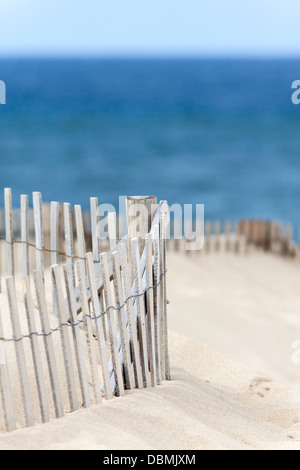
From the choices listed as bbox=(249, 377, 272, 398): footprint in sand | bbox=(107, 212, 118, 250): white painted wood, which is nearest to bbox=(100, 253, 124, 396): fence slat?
bbox=(107, 212, 118, 250): white painted wood

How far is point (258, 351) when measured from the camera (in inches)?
242

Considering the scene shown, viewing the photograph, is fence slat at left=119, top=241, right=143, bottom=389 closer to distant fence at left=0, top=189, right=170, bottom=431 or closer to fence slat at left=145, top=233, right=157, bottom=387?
distant fence at left=0, top=189, right=170, bottom=431

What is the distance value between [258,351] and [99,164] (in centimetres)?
2590

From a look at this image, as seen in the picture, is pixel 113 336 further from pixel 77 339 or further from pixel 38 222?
pixel 38 222

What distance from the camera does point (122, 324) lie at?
380 cm

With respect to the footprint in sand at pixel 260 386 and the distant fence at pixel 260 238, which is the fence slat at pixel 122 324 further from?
the distant fence at pixel 260 238

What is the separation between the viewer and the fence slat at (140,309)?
149 inches

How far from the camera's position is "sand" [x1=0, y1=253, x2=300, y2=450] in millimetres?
3246

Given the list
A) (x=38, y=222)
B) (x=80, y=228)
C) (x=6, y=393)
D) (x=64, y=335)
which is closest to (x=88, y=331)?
(x=64, y=335)

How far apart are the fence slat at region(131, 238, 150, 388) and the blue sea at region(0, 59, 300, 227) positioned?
15886 mm

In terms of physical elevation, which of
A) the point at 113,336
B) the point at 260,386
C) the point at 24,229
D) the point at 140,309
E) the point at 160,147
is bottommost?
the point at 260,386

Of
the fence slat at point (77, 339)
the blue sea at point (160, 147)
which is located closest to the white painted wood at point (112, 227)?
the fence slat at point (77, 339)

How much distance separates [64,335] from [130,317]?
1.71 feet
